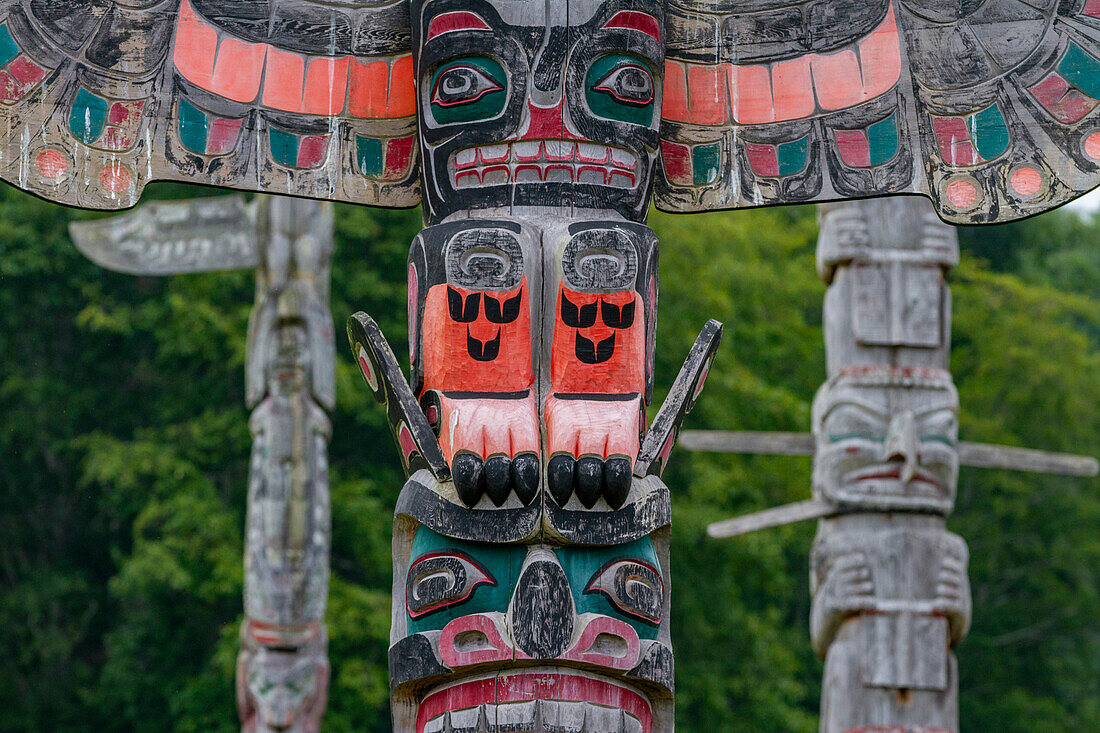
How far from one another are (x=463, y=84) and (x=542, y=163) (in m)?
0.33

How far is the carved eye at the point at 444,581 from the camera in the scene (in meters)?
4.05

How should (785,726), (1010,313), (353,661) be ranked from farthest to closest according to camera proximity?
(1010,313)
(785,726)
(353,661)

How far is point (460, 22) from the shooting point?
450 cm

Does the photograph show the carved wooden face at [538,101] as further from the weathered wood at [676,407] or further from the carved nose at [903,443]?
the carved nose at [903,443]

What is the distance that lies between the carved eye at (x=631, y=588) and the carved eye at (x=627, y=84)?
4.52 feet

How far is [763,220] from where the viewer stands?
65.4 feet

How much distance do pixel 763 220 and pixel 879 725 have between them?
Result: 533 inches

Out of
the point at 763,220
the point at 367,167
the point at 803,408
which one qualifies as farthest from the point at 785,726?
the point at 367,167

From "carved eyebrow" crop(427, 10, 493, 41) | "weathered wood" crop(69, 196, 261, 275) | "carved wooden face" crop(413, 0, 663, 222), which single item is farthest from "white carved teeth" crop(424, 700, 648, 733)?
"weathered wood" crop(69, 196, 261, 275)

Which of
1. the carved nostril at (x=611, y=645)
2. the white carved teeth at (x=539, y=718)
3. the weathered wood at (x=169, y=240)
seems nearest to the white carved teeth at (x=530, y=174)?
the carved nostril at (x=611, y=645)

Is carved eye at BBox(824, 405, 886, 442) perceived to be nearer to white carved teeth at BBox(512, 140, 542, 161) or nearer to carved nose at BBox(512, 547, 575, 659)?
white carved teeth at BBox(512, 140, 542, 161)

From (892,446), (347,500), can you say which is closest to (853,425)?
(892,446)

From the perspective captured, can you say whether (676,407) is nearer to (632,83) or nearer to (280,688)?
(632,83)

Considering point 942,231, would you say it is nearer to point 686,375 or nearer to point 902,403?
point 902,403
